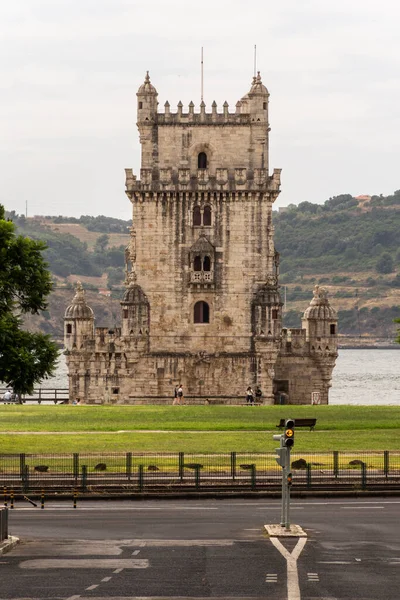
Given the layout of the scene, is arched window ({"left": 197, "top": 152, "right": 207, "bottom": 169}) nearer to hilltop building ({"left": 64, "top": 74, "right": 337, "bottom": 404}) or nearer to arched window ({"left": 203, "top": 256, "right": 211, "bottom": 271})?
hilltop building ({"left": 64, "top": 74, "right": 337, "bottom": 404})

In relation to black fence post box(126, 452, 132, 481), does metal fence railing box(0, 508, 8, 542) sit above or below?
below

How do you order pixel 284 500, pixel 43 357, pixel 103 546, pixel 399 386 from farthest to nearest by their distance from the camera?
1. pixel 399 386
2. pixel 43 357
3. pixel 284 500
4. pixel 103 546

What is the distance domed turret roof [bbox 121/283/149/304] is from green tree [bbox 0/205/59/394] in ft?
112

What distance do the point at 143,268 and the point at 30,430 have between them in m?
31.4

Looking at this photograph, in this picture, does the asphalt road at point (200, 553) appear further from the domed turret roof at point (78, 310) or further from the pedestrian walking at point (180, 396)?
the domed turret roof at point (78, 310)

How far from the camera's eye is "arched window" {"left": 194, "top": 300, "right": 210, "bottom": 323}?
94188mm

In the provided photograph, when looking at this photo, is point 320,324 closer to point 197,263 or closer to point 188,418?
point 197,263

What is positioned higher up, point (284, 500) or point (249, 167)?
point (249, 167)

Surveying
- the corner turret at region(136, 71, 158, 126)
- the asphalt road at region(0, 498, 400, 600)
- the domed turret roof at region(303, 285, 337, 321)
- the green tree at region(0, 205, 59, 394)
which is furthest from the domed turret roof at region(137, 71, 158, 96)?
the asphalt road at region(0, 498, 400, 600)

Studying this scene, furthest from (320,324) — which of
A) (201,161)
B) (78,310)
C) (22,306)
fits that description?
(22,306)

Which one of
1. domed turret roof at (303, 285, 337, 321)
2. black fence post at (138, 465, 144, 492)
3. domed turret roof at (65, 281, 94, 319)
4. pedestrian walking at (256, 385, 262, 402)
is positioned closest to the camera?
black fence post at (138, 465, 144, 492)

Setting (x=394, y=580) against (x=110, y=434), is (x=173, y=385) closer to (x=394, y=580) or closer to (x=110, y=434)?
(x=110, y=434)

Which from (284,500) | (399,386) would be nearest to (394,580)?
(284,500)

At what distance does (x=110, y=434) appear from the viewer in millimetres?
61688
